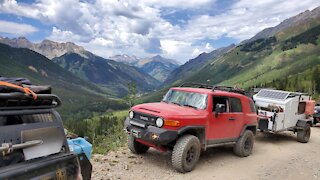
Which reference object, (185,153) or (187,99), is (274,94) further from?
(185,153)

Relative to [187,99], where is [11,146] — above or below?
below

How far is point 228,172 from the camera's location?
10.0 m

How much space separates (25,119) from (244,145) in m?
9.28

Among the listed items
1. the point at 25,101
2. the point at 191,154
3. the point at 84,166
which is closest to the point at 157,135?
the point at 191,154

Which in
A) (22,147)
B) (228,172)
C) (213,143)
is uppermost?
(22,147)

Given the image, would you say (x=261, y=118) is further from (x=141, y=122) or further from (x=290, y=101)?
(x=141, y=122)

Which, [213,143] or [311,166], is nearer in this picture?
[213,143]

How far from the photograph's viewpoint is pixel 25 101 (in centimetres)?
441

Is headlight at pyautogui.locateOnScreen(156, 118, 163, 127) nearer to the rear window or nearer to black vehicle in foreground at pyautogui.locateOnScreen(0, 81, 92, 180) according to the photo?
black vehicle in foreground at pyautogui.locateOnScreen(0, 81, 92, 180)

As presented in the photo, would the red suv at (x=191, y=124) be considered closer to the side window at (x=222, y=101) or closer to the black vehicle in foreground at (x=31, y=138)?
the side window at (x=222, y=101)

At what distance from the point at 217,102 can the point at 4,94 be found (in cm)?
800

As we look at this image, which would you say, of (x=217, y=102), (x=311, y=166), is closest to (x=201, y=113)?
(x=217, y=102)

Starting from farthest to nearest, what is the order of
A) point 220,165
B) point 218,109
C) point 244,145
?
point 244,145, point 220,165, point 218,109

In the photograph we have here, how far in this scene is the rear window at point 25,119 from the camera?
167 inches
